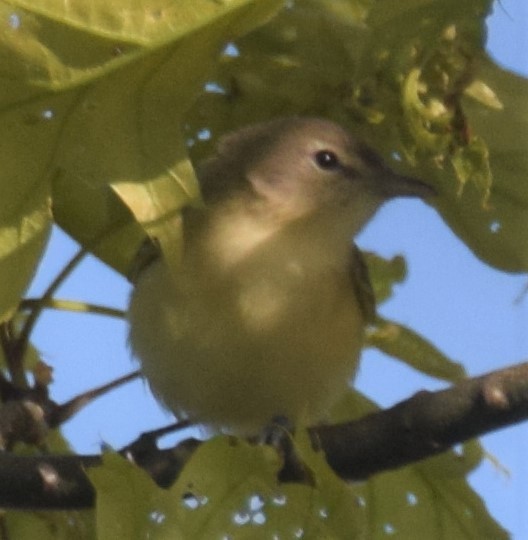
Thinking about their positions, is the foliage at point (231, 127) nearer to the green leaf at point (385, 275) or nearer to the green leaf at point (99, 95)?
the green leaf at point (99, 95)

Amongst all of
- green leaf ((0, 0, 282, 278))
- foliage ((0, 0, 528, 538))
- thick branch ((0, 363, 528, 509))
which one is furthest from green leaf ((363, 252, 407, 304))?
green leaf ((0, 0, 282, 278))

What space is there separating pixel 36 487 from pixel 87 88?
327mm

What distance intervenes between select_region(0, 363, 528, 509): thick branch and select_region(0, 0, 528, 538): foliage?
0.08m

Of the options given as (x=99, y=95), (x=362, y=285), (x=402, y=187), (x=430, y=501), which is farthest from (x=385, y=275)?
(x=99, y=95)

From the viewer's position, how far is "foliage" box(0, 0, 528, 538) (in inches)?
Answer: 33.0

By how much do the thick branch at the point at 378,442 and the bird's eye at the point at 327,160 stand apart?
1.91 feet

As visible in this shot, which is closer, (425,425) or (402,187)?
(425,425)

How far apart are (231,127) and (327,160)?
0.37m

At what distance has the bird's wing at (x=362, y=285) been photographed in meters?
1.38

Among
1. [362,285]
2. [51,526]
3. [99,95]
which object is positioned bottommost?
[51,526]

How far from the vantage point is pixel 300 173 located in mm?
1552

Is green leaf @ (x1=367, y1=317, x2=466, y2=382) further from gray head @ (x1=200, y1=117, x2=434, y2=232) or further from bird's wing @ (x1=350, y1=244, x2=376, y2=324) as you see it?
gray head @ (x1=200, y1=117, x2=434, y2=232)

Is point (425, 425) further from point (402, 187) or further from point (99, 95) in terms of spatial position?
point (402, 187)

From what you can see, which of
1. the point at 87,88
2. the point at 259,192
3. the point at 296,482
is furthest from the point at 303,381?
the point at 87,88
